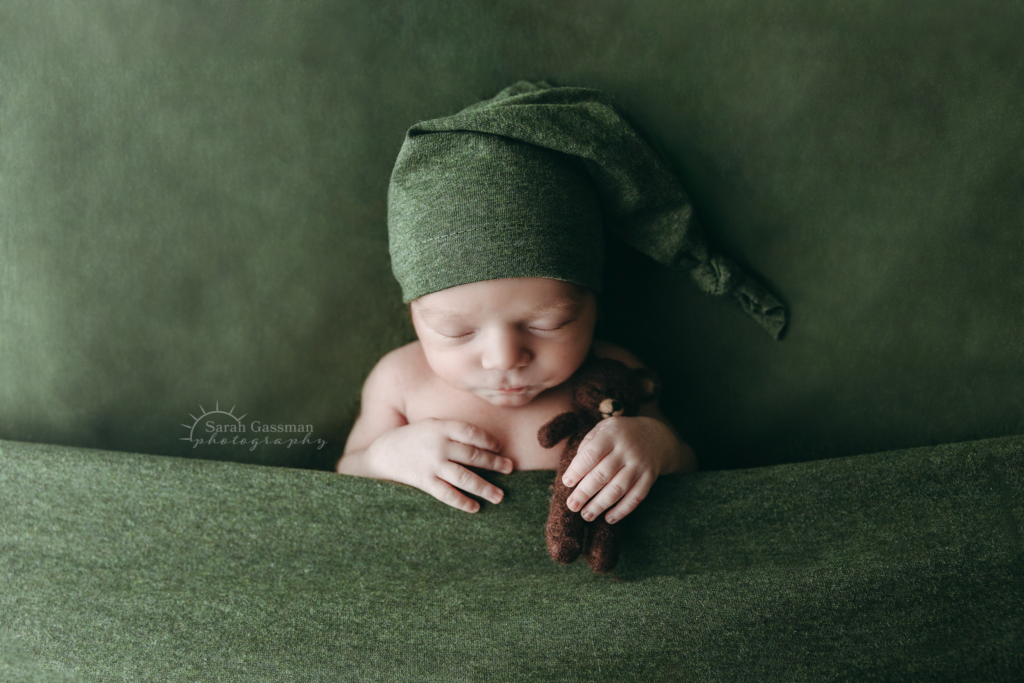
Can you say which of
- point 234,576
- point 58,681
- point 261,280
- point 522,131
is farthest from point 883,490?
point 58,681

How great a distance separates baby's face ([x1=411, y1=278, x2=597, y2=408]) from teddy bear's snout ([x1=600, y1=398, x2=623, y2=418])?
3.1 inches

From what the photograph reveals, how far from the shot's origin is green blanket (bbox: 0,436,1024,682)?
87 centimetres

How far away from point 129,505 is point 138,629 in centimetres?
20

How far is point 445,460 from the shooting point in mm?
907

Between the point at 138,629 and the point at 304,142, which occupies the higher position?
the point at 304,142

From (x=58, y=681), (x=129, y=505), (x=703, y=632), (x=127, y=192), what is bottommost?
(x=58, y=681)

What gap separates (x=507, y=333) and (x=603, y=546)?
1.12ft

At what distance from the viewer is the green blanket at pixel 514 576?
872 mm

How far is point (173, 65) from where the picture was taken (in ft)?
3.53

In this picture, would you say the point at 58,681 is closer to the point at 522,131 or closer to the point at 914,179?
the point at 522,131

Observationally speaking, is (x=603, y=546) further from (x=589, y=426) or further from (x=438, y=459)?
(x=438, y=459)

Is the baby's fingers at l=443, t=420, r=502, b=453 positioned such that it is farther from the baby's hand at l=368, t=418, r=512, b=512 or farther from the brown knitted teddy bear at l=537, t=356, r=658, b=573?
the brown knitted teddy bear at l=537, t=356, r=658, b=573

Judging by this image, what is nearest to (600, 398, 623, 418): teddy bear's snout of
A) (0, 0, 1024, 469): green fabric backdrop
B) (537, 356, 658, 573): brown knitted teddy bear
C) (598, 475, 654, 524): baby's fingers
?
(537, 356, 658, 573): brown knitted teddy bear

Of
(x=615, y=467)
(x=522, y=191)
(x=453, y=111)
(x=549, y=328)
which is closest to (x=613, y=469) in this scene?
Answer: (x=615, y=467)
